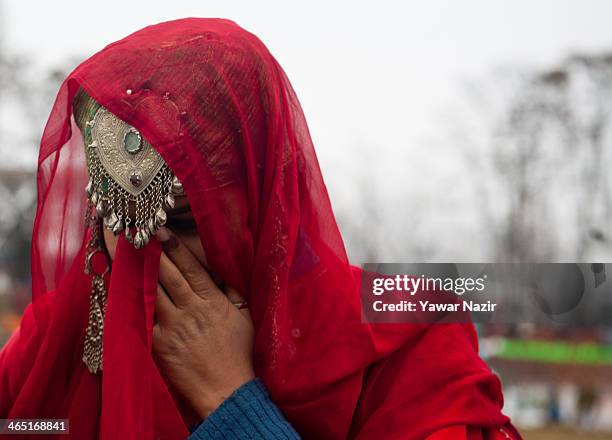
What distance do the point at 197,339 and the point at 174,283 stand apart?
127mm

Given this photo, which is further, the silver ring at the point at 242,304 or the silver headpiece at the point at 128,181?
the silver ring at the point at 242,304

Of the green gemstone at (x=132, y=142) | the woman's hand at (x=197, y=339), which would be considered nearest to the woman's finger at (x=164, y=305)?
the woman's hand at (x=197, y=339)

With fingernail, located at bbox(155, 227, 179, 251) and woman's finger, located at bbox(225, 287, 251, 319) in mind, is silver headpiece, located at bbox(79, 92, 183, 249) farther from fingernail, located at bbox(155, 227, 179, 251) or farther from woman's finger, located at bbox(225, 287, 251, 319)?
woman's finger, located at bbox(225, 287, 251, 319)

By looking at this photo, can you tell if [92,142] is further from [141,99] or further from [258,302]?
[258,302]

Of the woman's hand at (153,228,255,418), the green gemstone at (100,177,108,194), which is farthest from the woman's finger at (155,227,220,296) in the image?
the green gemstone at (100,177,108,194)

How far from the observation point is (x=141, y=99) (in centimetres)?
142

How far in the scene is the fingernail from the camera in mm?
1442

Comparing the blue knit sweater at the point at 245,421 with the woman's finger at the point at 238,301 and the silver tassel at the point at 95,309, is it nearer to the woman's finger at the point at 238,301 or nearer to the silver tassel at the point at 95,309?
the woman's finger at the point at 238,301

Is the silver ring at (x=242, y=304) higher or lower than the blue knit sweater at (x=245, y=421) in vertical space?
higher

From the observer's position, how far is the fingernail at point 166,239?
144cm

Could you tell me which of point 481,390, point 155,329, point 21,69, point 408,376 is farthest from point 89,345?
point 21,69

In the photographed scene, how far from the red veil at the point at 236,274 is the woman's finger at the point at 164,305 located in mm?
37

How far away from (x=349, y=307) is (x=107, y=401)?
1.64 feet

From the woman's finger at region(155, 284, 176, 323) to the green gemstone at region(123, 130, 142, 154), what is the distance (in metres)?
0.27
